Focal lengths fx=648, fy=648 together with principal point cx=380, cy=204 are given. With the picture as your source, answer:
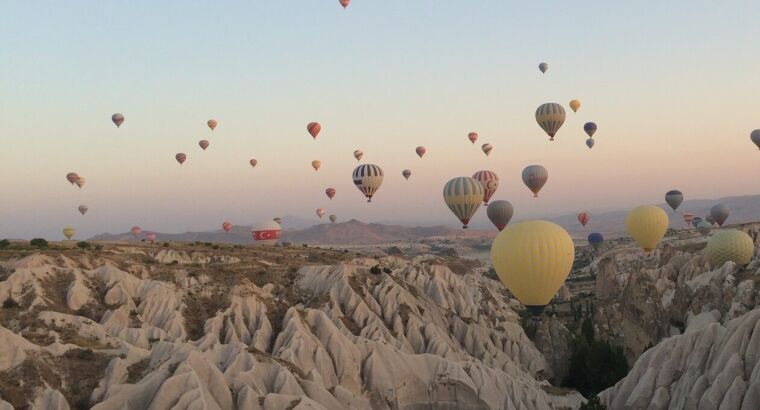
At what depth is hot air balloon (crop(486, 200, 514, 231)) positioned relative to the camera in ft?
289

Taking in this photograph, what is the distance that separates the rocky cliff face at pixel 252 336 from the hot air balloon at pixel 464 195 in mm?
12590

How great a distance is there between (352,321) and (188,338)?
18.6m

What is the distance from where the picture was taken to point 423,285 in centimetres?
8994

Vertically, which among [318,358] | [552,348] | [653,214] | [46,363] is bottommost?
[552,348]

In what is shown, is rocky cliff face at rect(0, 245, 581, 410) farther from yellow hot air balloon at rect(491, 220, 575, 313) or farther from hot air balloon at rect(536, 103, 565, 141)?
hot air balloon at rect(536, 103, 565, 141)

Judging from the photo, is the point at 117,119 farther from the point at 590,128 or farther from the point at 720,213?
the point at 720,213

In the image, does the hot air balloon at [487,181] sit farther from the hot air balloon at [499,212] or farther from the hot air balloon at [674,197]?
the hot air balloon at [674,197]

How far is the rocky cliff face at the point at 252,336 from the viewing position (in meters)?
37.2

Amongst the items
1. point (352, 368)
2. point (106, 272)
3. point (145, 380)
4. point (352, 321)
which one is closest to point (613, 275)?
point (352, 321)

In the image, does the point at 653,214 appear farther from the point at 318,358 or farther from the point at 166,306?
the point at 166,306

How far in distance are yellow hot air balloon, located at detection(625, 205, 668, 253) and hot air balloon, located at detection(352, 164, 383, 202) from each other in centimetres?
3678

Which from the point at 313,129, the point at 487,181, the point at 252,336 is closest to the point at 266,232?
the point at 313,129

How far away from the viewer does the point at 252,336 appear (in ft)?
208

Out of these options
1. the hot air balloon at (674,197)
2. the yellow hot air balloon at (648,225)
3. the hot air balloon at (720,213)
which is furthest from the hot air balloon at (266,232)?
the hot air balloon at (720,213)
